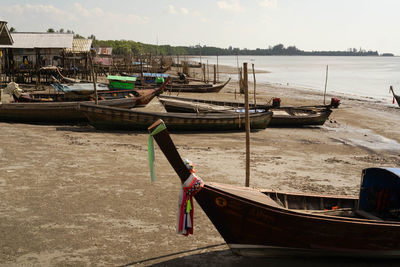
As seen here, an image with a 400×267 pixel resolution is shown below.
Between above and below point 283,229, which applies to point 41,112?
above

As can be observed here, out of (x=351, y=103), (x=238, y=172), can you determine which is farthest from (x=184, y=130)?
(x=351, y=103)

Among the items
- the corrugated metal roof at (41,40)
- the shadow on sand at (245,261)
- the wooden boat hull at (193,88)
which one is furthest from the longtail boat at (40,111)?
the wooden boat hull at (193,88)

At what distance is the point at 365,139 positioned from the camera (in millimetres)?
18047

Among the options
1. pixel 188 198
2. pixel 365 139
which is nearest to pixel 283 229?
pixel 188 198

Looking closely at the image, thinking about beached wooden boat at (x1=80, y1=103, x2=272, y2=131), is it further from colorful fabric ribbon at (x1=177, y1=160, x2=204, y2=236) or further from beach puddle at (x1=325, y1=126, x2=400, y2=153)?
colorful fabric ribbon at (x1=177, y1=160, x2=204, y2=236)

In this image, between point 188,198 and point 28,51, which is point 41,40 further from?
point 188,198

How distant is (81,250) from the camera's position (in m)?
6.11

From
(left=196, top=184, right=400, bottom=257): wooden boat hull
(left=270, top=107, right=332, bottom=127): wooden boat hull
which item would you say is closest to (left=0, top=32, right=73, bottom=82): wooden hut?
(left=270, top=107, right=332, bottom=127): wooden boat hull

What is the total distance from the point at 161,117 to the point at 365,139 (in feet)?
32.0

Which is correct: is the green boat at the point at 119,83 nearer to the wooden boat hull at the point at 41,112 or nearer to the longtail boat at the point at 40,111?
the longtail boat at the point at 40,111

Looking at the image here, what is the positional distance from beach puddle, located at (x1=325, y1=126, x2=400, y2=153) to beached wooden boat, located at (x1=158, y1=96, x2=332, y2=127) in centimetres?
104

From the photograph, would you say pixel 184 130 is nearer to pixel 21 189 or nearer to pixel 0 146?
pixel 0 146

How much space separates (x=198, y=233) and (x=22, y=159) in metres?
6.36

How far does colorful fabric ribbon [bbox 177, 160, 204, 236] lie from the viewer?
5.27 m
